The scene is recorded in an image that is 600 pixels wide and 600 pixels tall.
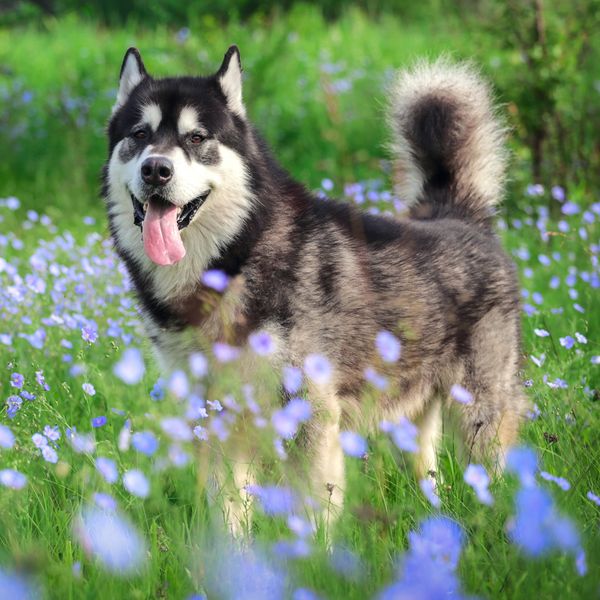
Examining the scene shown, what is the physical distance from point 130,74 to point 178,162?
709 mm

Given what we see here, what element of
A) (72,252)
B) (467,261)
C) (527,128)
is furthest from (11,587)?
(527,128)

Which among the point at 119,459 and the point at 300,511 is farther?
the point at 119,459

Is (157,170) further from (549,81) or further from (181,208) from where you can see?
(549,81)

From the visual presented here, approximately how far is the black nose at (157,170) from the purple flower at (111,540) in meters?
1.15

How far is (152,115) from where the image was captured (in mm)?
3178

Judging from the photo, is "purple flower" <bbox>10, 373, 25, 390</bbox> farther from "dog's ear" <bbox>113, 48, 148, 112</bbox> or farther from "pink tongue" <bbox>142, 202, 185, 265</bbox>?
"dog's ear" <bbox>113, 48, 148, 112</bbox>

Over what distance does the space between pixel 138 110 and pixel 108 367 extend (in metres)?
1.24

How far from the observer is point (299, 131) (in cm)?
878

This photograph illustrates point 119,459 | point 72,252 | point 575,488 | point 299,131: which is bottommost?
point 299,131

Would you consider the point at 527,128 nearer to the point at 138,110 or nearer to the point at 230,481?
the point at 138,110

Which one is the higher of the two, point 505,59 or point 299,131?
point 505,59

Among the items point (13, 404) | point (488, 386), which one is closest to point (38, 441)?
point (13, 404)

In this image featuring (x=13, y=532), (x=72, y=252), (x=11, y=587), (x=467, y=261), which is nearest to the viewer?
(x=11, y=587)

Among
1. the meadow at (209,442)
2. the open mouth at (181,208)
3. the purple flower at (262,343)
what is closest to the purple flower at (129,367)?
the meadow at (209,442)
